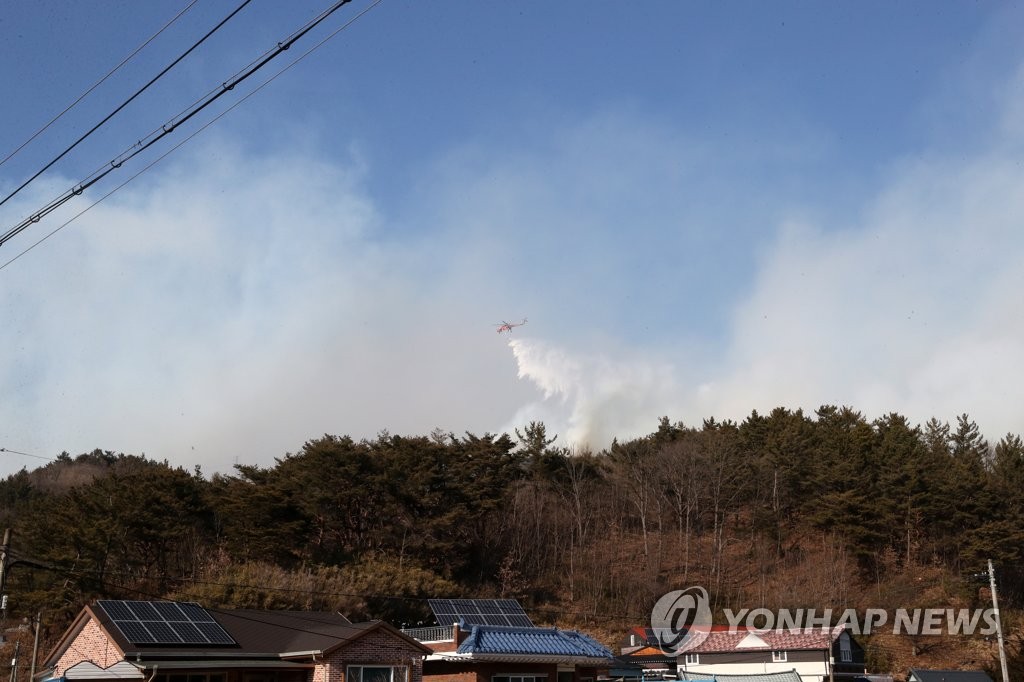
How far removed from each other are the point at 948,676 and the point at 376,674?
116 ft

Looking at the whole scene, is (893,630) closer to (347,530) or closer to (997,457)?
(997,457)

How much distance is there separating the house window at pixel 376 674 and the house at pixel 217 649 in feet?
0.10

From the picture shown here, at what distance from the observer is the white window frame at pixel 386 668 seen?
Answer: 1150 inches

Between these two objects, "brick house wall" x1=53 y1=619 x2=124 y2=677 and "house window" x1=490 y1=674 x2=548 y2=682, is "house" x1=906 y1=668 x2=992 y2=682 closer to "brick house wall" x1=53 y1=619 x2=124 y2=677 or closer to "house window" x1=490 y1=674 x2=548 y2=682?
"house window" x1=490 y1=674 x2=548 y2=682

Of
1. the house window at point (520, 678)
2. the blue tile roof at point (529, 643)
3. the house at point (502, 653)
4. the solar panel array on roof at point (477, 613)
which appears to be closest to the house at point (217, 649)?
the house at point (502, 653)

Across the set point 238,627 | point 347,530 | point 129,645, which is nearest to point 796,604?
point 347,530

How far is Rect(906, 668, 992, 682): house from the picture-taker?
164 ft

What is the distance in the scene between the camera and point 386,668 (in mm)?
30031

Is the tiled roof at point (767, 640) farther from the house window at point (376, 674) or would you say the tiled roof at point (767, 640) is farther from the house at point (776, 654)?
the house window at point (376, 674)

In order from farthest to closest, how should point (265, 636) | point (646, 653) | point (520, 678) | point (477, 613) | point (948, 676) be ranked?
1. point (646, 653)
2. point (948, 676)
3. point (477, 613)
4. point (520, 678)
5. point (265, 636)

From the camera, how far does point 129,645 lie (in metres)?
26.3

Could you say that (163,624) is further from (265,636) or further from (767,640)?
(767,640)

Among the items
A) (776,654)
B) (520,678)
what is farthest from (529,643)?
(776,654)

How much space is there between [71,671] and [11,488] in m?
68.1
